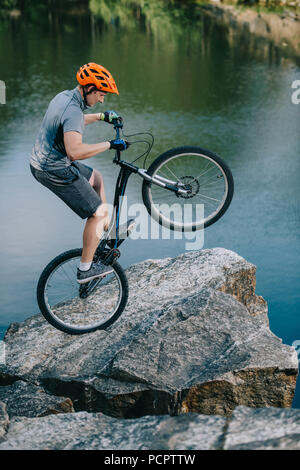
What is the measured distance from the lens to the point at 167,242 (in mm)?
17062

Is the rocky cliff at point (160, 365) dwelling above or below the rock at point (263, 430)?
below

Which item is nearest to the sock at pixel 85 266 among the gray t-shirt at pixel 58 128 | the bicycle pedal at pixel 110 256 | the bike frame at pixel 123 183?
the bicycle pedal at pixel 110 256

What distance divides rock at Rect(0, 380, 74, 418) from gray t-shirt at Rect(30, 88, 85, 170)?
2.81 meters

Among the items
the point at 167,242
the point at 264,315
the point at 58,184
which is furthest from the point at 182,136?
the point at 58,184

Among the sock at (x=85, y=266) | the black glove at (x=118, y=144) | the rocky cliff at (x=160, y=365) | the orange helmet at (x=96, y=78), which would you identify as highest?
the orange helmet at (x=96, y=78)

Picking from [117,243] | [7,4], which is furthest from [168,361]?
[7,4]

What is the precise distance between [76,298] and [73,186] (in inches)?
83.5

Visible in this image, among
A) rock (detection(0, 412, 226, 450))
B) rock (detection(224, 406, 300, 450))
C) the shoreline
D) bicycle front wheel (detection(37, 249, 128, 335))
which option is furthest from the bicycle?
the shoreline

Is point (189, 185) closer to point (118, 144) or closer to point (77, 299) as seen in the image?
point (118, 144)

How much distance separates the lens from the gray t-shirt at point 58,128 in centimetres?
685

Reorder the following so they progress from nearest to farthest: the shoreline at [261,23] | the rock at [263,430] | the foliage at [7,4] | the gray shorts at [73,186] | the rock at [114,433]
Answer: the rock at [263,430], the rock at [114,433], the gray shorts at [73,186], the shoreline at [261,23], the foliage at [7,4]

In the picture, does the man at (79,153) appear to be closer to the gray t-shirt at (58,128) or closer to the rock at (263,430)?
the gray t-shirt at (58,128)

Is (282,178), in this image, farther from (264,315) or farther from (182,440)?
(182,440)

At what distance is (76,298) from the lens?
879 cm
